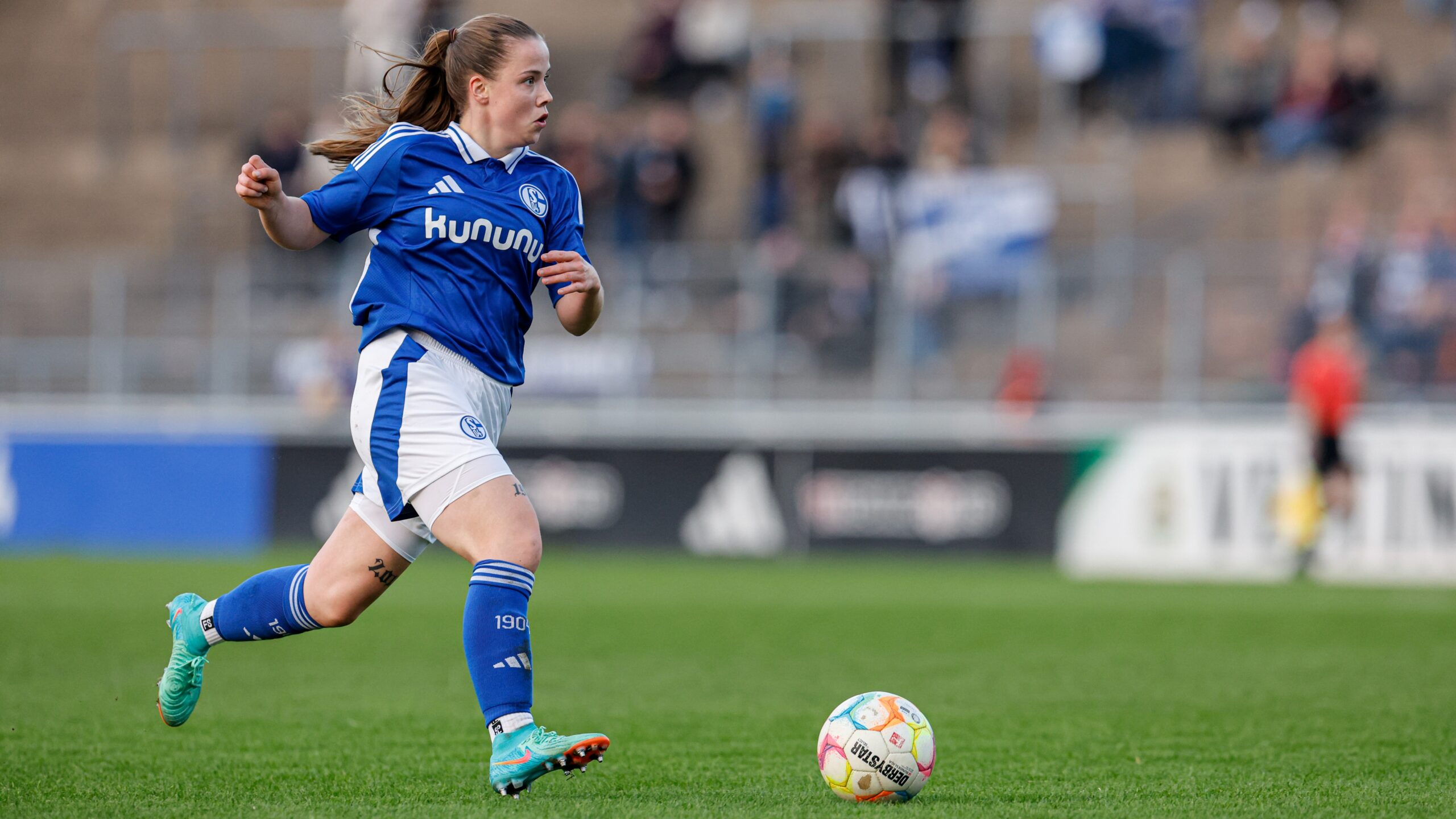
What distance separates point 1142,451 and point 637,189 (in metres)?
6.25

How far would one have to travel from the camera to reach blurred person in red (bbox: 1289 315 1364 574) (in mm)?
14156

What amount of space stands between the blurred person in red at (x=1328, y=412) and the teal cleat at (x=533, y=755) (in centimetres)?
1113

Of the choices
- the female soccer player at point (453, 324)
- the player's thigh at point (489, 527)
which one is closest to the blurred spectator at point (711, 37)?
the female soccer player at point (453, 324)

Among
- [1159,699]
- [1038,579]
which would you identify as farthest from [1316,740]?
[1038,579]

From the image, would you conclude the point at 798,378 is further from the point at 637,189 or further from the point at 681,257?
the point at 637,189

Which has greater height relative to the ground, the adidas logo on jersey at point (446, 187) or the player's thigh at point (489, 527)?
the adidas logo on jersey at point (446, 187)

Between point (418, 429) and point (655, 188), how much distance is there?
14.3m

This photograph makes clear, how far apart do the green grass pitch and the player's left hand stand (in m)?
1.36

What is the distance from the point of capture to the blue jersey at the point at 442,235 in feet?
15.4

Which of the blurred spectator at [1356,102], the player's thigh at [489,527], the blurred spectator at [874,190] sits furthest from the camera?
the blurred spectator at [1356,102]

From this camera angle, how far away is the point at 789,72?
66.7ft

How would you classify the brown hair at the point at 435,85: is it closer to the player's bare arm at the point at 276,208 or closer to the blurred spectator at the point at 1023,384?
the player's bare arm at the point at 276,208

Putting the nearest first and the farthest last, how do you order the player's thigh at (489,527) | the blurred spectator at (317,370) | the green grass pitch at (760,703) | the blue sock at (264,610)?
the player's thigh at (489,527) < the green grass pitch at (760,703) < the blue sock at (264,610) < the blurred spectator at (317,370)

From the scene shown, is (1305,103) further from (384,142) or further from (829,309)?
(384,142)
